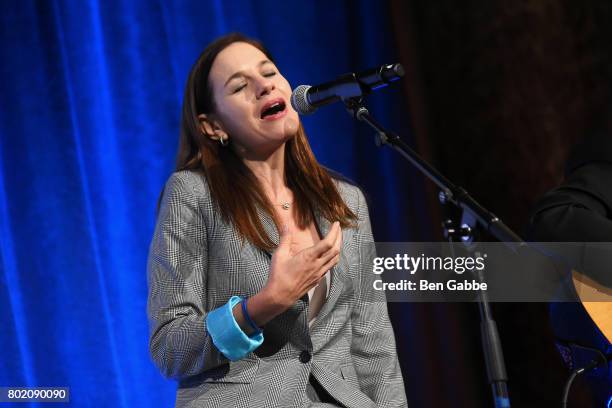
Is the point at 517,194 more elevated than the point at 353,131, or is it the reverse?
the point at 353,131

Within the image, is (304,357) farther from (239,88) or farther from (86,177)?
(86,177)

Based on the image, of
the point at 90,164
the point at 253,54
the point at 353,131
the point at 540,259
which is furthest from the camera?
the point at 353,131

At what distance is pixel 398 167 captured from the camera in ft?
9.78

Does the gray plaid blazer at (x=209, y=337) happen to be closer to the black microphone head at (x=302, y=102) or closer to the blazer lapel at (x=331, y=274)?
the blazer lapel at (x=331, y=274)

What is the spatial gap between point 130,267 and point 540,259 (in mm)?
1251

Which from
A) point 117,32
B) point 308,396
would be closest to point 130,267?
point 117,32

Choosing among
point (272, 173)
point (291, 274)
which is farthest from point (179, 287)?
point (272, 173)

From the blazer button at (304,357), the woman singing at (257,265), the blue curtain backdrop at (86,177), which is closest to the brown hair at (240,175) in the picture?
the woman singing at (257,265)

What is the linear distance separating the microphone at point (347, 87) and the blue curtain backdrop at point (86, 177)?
925mm

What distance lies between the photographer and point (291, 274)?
A: 1.45m

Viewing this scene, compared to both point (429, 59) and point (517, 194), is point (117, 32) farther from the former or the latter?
point (517, 194)

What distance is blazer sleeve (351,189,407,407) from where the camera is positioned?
1.75 m

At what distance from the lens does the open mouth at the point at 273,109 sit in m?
1.80

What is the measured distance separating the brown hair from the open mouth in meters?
0.14
